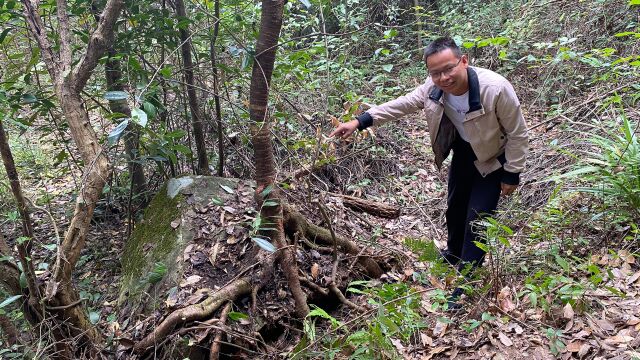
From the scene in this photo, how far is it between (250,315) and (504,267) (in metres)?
1.81

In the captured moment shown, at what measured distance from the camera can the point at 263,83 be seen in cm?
290

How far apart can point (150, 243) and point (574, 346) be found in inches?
126

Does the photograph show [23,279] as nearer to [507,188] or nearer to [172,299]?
[172,299]

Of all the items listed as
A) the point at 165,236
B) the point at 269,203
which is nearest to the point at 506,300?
the point at 269,203

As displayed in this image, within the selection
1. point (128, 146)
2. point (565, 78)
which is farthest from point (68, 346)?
point (565, 78)

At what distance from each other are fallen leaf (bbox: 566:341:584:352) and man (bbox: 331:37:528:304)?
690mm

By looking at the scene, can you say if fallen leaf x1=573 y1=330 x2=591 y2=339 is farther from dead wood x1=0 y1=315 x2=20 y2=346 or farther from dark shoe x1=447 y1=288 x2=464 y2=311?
dead wood x1=0 y1=315 x2=20 y2=346

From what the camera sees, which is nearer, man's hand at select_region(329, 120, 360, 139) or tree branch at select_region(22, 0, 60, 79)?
tree branch at select_region(22, 0, 60, 79)

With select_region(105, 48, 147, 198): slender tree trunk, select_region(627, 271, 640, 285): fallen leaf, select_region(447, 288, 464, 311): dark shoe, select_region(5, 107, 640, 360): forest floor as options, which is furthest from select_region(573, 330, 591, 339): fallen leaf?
select_region(105, 48, 147, 198): slender tree trunk

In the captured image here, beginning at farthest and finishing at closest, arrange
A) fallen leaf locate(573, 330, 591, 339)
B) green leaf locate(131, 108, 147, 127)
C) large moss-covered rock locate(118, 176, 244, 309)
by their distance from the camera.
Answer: large moss-covered rock locate(118, 176, 244, 309) → fallen leaf locate(573, 330, 591, 339) → green leaf locate(131, 108, 147, 127)

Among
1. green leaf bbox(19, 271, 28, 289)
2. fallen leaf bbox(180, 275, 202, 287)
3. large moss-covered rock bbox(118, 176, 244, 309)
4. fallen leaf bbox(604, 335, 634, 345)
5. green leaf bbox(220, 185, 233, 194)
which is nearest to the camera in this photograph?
fallen leaf bbox(604, 335, 634, 345)

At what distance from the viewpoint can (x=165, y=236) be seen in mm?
3873

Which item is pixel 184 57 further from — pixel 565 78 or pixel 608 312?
pixel 565 78

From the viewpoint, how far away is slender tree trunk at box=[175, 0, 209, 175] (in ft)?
14.1
